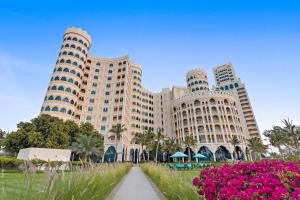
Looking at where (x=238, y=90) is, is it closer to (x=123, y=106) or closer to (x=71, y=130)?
(x=123, y=106)

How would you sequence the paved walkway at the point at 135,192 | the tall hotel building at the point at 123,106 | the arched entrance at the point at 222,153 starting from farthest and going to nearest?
the arched entrance at the point at 222,153 < the tall hotel building at the point at 123,106 < the paved walkway at the point at 135,192

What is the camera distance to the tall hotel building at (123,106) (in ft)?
151

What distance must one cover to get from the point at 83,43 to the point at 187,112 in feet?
158

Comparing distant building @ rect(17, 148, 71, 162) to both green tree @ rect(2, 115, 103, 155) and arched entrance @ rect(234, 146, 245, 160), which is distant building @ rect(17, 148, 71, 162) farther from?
arched entrance @ rect(234, 146, 245, 160)

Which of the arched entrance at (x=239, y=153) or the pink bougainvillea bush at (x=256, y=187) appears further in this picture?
the arched entrance at (x=239, y=153)

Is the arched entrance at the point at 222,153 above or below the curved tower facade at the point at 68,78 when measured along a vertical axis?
below

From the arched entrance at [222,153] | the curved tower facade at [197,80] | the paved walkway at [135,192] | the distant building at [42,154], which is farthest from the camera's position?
the curved tower facade at [197,80]

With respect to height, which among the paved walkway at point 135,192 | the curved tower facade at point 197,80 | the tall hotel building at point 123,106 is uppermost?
the curved tower facade at point 197,80

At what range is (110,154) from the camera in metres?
48.3

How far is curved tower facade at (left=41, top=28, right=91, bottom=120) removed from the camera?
41.7 meters

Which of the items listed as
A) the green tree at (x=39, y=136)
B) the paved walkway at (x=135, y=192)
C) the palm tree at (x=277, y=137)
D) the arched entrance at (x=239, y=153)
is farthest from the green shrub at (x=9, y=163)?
the palm tree at (x=277, y=137)

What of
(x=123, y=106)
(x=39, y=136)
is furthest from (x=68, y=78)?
(x=39, y=136)

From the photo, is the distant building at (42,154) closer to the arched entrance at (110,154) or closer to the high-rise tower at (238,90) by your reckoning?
the arched entrance at (110,154)

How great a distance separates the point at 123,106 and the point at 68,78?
19.5 metres
